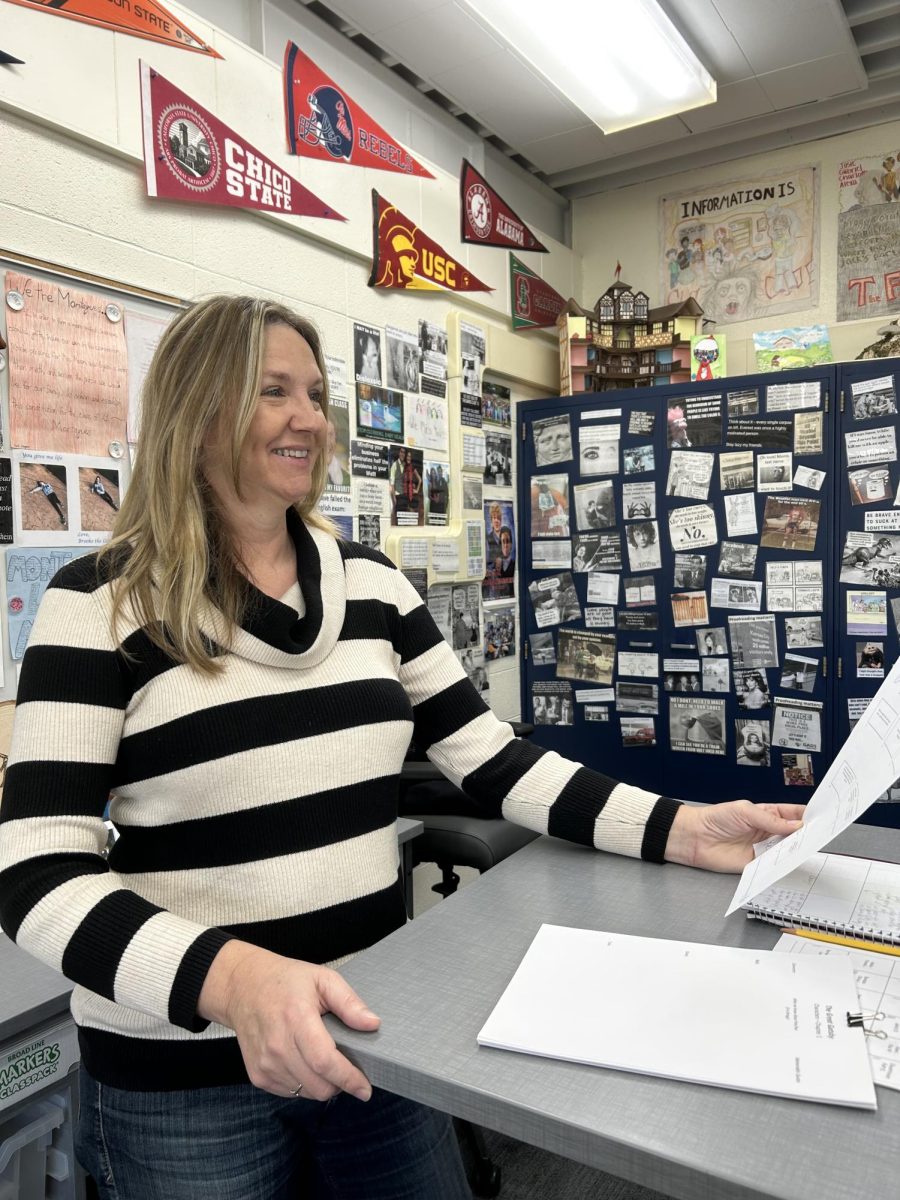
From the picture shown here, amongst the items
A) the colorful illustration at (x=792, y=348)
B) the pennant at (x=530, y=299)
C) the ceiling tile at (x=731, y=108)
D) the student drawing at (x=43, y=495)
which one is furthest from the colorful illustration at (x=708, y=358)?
the student drawing at (x=43, y=495)

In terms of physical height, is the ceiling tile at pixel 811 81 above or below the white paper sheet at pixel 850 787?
above

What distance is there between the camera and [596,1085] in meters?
0.61

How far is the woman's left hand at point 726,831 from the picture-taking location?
37.8 inches

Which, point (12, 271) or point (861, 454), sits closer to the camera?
point (12, 271)

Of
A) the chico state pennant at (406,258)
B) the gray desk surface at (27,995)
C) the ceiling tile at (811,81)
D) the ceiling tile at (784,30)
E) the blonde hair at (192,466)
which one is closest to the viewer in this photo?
the blonde hair at (192,466)

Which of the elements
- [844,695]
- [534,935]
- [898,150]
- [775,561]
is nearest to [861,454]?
[775,561]

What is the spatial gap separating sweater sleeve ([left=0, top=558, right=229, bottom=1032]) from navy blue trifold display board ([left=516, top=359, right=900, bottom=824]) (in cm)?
258

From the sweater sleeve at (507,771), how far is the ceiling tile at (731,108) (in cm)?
269

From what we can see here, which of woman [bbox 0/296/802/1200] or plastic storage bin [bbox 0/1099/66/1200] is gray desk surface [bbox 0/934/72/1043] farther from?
woman [bbox 0/296/802/1200]

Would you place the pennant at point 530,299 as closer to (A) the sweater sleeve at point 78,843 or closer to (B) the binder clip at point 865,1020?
(A) the sweater sleeve at point 78,843

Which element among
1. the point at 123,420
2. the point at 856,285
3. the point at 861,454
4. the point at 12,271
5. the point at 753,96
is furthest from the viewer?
the point at 856,285

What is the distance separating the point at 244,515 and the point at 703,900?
0.67m

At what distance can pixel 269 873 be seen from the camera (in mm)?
874

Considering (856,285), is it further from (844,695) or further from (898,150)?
(844,695)
